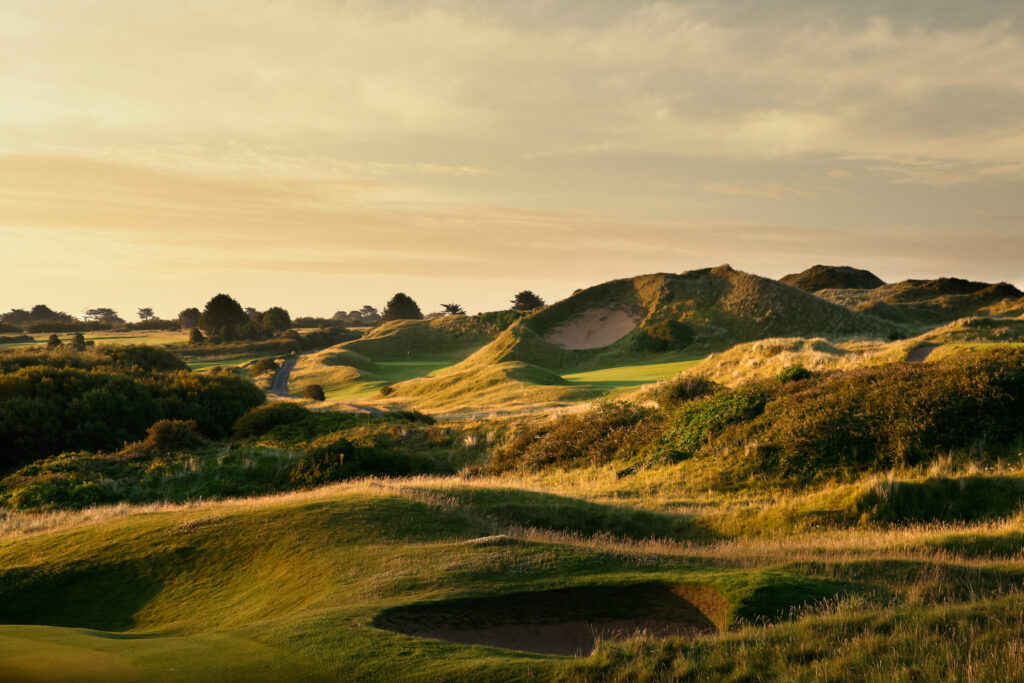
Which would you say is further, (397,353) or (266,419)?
(397,353)

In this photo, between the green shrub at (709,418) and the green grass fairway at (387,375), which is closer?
Result: the green shrub at (709,418)

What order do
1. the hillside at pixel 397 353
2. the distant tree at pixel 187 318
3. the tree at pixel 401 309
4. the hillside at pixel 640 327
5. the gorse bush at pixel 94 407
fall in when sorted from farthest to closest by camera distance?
the distant tree at pixel 187 318 → the tree at pixel 401 309 → the hillside at pixel 397 353 → the hillside at pixel 640 327 → the gorse bush at pixel 94 407

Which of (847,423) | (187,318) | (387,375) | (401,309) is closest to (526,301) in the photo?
(401,309)

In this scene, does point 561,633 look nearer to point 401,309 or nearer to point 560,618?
point 560,618

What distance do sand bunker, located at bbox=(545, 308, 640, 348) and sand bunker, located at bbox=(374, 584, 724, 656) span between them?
74.9 m

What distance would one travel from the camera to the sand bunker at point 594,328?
86.1 meters

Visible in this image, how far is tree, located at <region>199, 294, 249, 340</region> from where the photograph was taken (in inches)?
5172

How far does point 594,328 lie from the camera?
3524 inches

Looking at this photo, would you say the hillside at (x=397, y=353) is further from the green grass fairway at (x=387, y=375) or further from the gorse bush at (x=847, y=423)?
the gorse bush at (x=847, y=423)

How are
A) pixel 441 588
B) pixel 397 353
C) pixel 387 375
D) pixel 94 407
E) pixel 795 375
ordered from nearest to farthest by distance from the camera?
1. pixel 441 588
2. pixel 795 375
3. pixel 94 407
4. pixel 387 375
5. pixel 397 353

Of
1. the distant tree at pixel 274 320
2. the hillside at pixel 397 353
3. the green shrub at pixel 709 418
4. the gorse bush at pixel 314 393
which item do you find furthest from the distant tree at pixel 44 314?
the green shrub at pixel 709 418

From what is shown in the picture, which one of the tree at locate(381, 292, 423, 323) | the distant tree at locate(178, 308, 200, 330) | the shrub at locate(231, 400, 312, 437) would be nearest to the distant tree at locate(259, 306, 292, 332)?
the tree at locate(381, 292, 423, 323)

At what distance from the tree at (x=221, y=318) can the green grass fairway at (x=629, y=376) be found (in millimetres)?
88584

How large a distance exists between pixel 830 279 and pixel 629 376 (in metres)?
136
